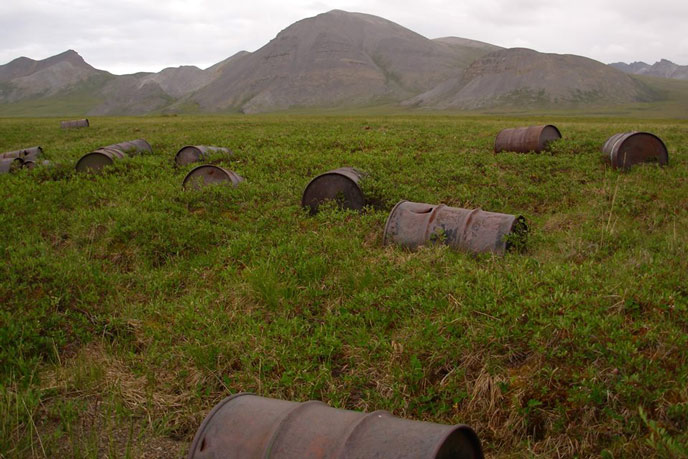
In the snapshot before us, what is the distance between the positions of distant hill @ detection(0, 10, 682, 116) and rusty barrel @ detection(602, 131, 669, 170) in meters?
77.6

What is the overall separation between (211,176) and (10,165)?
214 inches

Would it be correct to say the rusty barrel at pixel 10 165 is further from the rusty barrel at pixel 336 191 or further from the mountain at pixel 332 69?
the mountain at pixel 332 69

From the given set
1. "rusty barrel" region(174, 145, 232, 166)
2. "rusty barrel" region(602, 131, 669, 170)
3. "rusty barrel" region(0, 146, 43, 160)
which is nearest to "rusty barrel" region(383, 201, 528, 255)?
"rusty barrel" region(602, 131, 669, 170)

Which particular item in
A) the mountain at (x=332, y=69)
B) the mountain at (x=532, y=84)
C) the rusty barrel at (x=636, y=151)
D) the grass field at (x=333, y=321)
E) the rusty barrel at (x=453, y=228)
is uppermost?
the mountain at (x=332, y=69)

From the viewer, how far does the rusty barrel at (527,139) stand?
1183 centimetres

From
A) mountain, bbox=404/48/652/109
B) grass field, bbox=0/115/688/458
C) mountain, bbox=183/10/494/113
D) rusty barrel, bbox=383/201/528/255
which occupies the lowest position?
grass field, bbox=0/115/688/458

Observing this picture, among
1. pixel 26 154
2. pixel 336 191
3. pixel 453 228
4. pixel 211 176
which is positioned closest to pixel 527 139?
pixel 336 191

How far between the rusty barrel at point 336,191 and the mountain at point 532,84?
272ft

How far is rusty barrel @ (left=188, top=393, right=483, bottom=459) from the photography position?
2.26 meters

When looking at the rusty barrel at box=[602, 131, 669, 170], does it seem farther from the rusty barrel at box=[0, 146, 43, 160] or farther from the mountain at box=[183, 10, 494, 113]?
the mountain at box=[183, 10, 494, 113]

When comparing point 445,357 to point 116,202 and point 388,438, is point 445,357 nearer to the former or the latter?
point 388,438

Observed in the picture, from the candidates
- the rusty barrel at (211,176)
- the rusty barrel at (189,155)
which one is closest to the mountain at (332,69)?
the rusty barrel at (189,155)

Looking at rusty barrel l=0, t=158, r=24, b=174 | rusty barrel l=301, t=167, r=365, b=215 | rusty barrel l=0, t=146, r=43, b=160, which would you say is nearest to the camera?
rusty barrel l=301, t=167, r=365, b=215

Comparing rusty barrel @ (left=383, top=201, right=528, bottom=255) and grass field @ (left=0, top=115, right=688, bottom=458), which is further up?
rusty barrel @ (left=383, top=201, right=528, bottom=255)
